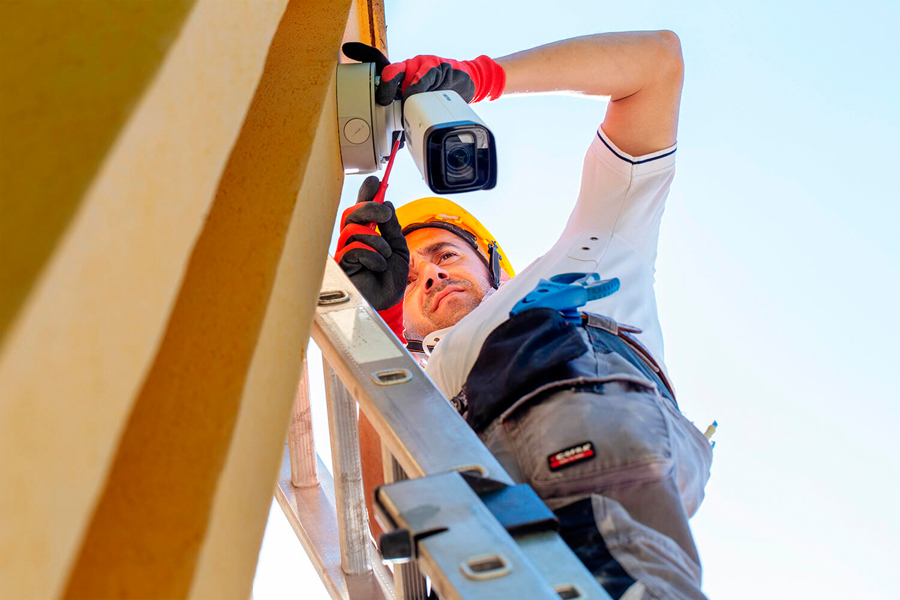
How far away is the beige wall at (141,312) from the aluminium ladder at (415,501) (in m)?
0.20

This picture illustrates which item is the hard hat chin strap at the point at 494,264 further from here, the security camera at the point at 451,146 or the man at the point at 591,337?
the security camera at the point at 451,146

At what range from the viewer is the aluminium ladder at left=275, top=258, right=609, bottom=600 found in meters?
0.86

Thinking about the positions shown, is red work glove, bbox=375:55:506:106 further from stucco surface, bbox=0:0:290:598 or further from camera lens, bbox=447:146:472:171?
stucco surface, bbox=0:0:290:598

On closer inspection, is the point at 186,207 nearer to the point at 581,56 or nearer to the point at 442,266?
the point at 581,56

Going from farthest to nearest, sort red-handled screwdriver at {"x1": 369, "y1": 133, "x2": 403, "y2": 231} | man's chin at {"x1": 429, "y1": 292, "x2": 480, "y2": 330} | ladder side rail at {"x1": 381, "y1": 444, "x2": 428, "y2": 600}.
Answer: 1. man's chin at {"x1": 429, "y1": 292, "x2": 480, "y2": 330}
2. red-handled screwdriver at {"x1": 369, "y1": 133, "x2": 403, "y2": 231}
3. ladder side rail at {"x1": 381, "y1": 444, "x2": 428, "y2": 600}

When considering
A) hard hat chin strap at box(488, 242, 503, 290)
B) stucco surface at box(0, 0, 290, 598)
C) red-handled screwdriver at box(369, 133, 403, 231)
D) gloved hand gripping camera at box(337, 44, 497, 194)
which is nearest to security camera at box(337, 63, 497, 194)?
gloved hand gripping camera at box(337, 44, 497, 194)

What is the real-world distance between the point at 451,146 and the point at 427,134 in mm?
50

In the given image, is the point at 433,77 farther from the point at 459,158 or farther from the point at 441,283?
the point at 441,283

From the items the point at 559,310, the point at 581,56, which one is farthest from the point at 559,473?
the point at 581,56

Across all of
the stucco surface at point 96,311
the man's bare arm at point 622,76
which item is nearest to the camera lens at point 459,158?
the man's bare arm at point 622,76

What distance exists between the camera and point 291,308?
3.12 feet

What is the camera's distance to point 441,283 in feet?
8.69

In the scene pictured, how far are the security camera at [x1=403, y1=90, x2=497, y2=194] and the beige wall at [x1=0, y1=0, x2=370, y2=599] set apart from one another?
49cm

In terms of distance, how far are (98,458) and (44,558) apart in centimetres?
7
